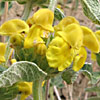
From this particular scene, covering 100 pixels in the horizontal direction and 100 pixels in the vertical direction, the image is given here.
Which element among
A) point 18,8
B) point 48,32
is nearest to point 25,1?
point 48,32

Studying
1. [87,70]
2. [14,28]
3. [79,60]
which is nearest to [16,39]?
[14,28]

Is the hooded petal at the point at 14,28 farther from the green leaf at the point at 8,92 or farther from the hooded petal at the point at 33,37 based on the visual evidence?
the green leaf at the point at 8,92

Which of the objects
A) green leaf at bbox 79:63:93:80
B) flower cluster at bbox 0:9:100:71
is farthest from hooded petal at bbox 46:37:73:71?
green leaf at bbox 79:63:93:80

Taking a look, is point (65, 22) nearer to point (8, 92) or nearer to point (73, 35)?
point (73, 35)

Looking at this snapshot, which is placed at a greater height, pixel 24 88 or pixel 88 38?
pixel 88 38

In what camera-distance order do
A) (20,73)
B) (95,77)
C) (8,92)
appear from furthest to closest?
(95,77)
(8,92)
(20,73)

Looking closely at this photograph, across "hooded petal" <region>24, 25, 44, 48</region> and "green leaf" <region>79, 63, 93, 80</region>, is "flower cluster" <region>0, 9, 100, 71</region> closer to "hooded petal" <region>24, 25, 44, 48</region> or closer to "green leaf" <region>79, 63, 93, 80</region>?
"hooded petal" <region>24, 25, 44, 48</region>
